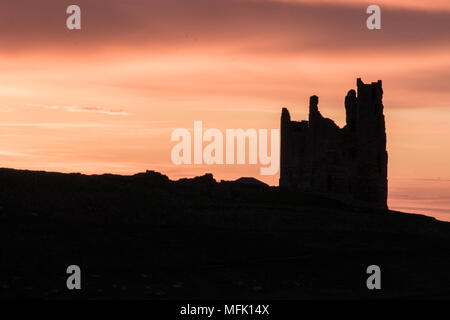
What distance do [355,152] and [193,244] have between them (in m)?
32.6

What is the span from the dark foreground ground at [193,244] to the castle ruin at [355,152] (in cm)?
1026

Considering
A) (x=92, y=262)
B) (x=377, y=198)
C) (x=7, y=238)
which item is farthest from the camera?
(x=377, y=198)

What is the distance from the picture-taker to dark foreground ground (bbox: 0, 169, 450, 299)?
3057 centimetres

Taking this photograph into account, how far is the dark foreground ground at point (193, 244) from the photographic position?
30572mm

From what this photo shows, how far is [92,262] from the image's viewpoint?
Result: 34250mm

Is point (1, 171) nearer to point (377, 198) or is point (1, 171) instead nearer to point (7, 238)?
point (7, 238)

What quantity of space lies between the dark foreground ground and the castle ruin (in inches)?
404

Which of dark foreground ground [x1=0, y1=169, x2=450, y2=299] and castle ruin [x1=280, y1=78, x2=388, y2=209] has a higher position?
castle ruin [x1=280, y1=78, x2=388, y2=209]

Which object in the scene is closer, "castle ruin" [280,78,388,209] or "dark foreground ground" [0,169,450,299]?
"dark foreground ground" [0,169,450,299]

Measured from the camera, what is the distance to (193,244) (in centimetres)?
3912

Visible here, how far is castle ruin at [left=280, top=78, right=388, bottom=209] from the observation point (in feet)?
225

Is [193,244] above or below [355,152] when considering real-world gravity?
below
